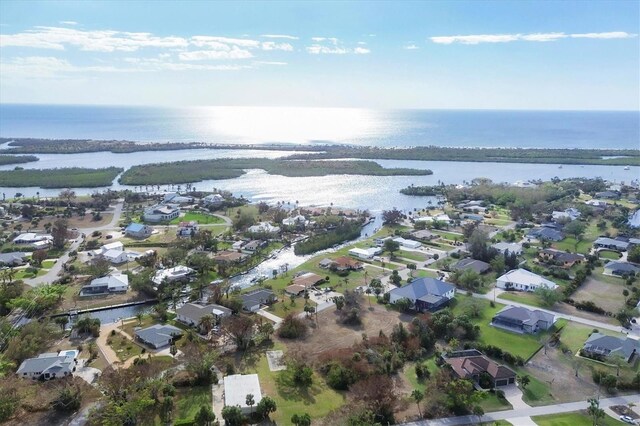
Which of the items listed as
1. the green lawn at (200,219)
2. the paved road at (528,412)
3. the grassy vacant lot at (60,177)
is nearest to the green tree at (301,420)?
the paved road at (528,412)

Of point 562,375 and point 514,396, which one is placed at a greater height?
point 562,375

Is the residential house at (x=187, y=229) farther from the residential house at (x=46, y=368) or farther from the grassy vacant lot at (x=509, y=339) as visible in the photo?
the grassy vacant lot at (x=509, y=339)

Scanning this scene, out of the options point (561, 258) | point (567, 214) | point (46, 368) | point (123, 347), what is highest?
point (567, 214)

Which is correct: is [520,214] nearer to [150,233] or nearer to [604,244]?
[604,244]

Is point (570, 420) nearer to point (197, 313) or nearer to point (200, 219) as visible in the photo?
point (197, 313)

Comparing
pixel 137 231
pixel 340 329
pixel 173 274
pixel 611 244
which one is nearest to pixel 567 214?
pixel 611 244

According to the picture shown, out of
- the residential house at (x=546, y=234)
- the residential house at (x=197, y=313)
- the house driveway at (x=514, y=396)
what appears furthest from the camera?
the residential house at (x=546, y=234)
